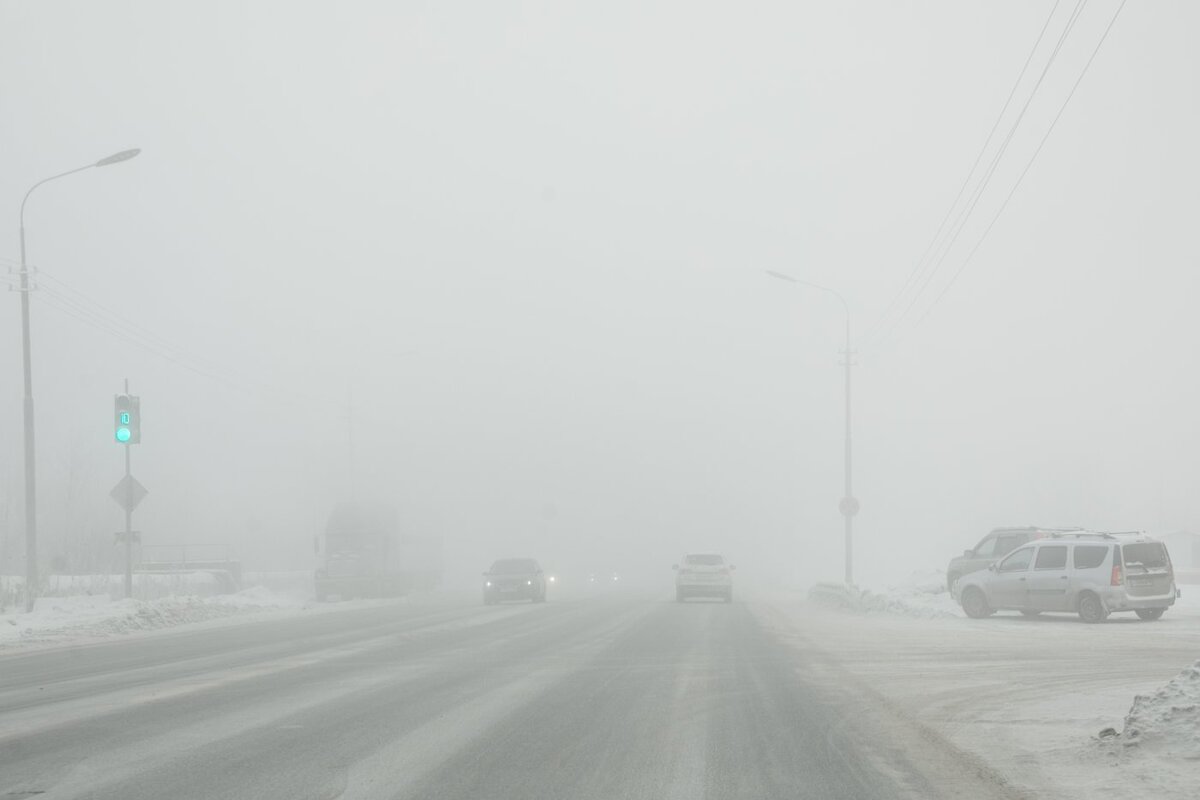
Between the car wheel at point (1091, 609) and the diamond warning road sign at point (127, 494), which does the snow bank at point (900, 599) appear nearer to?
the car wheel at point (1091, 609)

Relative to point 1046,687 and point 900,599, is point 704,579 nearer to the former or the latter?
point 900,599

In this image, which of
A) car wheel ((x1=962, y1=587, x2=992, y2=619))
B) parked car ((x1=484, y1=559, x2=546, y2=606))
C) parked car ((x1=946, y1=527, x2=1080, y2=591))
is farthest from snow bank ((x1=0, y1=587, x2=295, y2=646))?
parked car ((x1=946, y1=527, x2=1080, y2=591))

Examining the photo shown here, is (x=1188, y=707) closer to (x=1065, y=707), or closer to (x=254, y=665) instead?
(x=1065, y=707)

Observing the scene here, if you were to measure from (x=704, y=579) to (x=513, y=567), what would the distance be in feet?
21.2

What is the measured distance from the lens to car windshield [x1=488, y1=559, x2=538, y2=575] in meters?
41.0

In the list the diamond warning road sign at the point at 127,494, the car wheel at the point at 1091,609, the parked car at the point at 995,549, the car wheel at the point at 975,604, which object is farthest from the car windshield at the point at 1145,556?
the diamond warning road sign at the point at 127,494

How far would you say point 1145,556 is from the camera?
25094mm

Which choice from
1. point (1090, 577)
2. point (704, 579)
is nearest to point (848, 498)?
point (704, 579)

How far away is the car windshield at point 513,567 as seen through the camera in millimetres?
41031

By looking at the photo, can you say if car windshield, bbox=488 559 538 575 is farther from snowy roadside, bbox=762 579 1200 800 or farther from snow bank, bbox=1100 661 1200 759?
snow bank, bbox=1100 661 1200 759

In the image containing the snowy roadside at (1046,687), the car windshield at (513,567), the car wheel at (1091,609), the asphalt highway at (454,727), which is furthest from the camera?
the car windshield at (513,567)

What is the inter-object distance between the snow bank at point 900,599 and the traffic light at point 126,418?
64.6ft

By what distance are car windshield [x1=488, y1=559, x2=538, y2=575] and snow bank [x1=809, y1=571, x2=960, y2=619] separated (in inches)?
379

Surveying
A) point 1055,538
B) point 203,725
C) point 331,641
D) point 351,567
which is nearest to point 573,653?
point 331,641
